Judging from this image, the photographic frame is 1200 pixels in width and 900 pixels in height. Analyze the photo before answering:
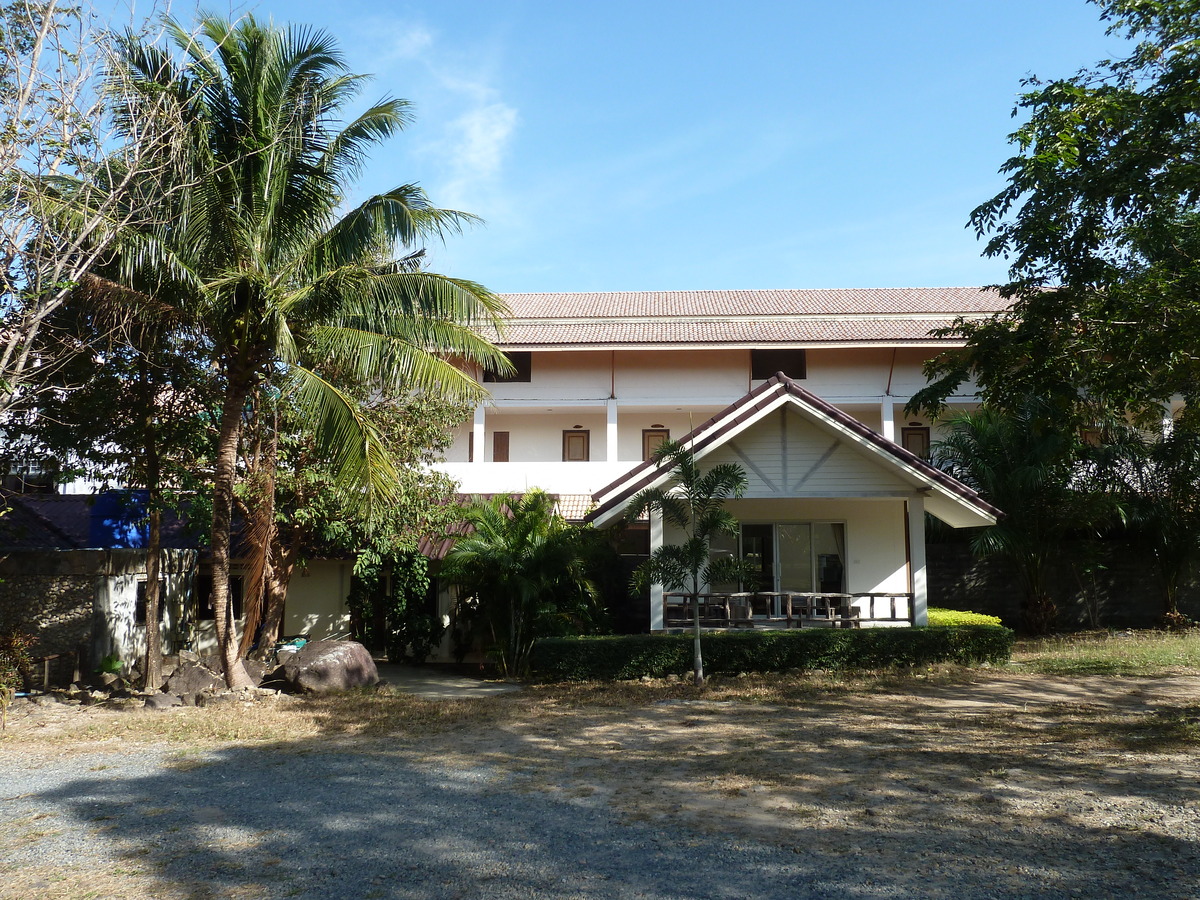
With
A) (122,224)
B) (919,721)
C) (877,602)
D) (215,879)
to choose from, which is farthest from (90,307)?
(877,602)

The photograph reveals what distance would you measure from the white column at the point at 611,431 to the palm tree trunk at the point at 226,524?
1188 centimetres

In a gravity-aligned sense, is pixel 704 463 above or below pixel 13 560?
above

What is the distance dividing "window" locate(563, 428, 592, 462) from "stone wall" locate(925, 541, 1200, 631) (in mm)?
9587

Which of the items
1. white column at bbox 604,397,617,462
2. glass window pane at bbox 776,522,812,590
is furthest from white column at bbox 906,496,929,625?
white column at bbox 604,397,617,462

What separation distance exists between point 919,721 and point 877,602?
22.9 feet

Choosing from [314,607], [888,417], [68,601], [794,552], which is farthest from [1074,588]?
[68,601]

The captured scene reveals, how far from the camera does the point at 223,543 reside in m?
13.3

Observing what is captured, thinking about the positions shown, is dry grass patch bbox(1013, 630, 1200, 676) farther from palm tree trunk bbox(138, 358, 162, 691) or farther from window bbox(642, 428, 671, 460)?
palm tree trunk bbox(138, 358, 162, 691)

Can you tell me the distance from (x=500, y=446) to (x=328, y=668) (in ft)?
42.4

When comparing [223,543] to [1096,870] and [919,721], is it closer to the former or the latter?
[919,721]

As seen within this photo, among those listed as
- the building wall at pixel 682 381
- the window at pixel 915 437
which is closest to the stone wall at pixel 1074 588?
the building wall at pixel 682 381

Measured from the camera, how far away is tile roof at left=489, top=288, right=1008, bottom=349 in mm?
24250

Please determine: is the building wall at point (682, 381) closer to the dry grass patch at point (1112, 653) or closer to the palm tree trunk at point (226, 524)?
the dry grass patch at point (1112, 653)

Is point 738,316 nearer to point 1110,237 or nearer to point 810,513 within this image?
point 810,513
